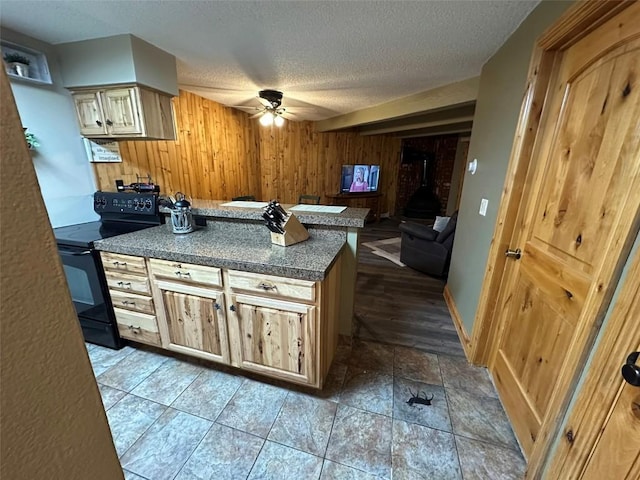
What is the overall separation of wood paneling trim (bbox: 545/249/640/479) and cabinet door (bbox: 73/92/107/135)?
3.24m

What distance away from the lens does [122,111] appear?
84.6 inches

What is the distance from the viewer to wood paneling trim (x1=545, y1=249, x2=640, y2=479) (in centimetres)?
78

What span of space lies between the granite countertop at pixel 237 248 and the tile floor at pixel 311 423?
86 cm

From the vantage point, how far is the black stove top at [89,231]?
1.82m

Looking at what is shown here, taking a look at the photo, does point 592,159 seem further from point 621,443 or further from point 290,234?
point 290,234

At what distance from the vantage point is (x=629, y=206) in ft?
2.78

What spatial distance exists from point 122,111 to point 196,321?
5.95 ft

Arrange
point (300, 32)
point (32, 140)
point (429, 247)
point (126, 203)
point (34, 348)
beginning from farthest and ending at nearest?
point (429, 247), point (126, 203), point (32, 140), point (300, 32), point (34, 348)

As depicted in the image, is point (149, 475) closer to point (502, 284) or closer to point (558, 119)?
point (502, 284)

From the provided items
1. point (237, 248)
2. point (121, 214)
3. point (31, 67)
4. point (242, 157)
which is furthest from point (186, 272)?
point (242, 157)

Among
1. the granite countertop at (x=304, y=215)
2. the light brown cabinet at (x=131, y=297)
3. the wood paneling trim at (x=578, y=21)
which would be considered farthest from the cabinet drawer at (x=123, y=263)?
the wood paneling trim at (x=578, y=21)

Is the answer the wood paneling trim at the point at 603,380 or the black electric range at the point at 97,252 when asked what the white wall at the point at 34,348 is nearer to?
the wood paneling trim at the point at 603,380

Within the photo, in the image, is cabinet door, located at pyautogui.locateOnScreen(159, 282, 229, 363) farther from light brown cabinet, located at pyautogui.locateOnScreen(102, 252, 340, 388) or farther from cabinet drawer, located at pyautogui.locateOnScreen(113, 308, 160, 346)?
cabinet drawer, located at pyautogui.locateOnScreen(113, 308, 160, 346)

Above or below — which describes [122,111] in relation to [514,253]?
above
